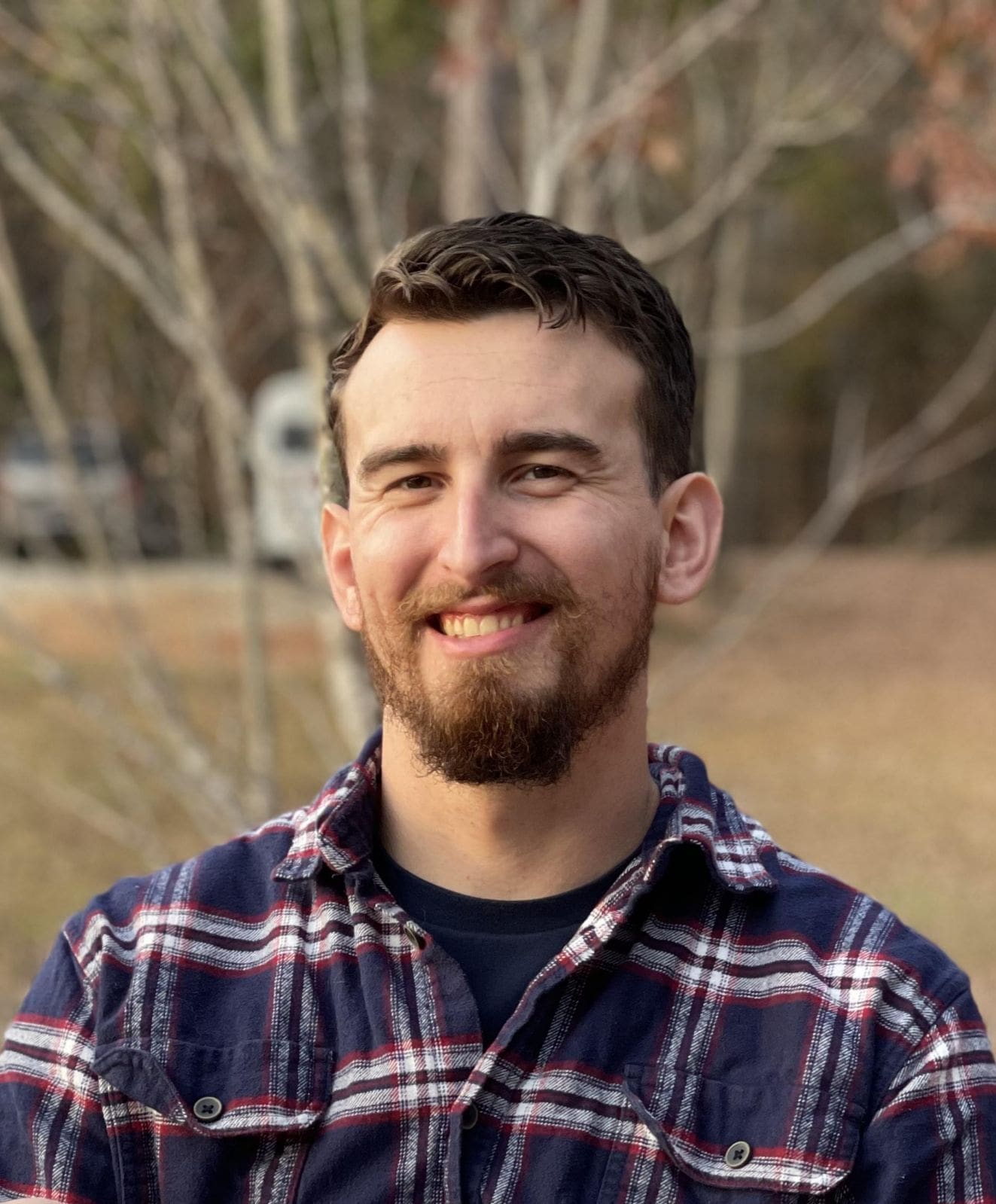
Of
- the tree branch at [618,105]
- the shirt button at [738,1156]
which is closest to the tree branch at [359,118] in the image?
the tree branch at [618,105]

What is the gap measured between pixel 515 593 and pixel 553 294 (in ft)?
1.19

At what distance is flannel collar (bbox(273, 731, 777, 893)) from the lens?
185 centimetres

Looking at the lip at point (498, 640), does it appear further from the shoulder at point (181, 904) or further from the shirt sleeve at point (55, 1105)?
the shirt sleeve at point (55, 1105)

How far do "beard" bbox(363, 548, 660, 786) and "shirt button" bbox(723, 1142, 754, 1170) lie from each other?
434 mm

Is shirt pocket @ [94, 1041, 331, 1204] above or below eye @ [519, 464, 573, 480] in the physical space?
below

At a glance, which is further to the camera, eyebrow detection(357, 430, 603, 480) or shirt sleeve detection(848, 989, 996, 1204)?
eyebrow detection(357, 430, 603, 480)

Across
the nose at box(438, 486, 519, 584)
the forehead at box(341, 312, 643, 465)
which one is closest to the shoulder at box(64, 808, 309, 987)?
the nose at box(438, 486, 519, 584)

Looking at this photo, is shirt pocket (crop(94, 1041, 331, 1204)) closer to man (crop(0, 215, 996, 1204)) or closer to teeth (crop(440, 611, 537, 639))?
man (crop(0, 215, 996, 1204))

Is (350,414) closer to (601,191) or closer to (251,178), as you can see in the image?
(251,178)

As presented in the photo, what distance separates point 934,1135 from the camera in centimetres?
168

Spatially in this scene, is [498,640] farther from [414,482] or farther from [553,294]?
[553,294]

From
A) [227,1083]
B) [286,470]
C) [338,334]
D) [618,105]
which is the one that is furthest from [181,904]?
[286,470]

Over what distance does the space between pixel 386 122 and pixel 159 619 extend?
22.1 feet

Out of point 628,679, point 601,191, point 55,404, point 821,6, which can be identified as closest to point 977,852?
point 821,6
